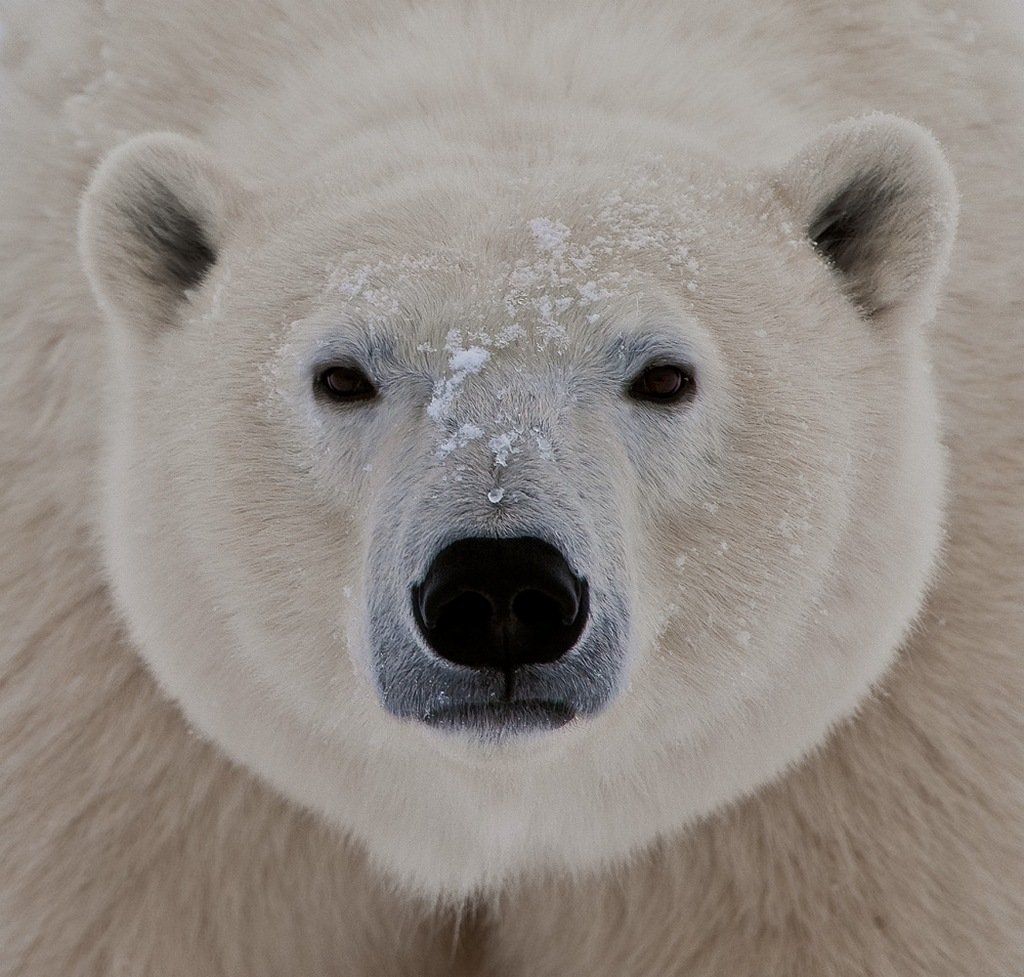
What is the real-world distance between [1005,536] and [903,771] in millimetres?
521

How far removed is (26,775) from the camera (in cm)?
337

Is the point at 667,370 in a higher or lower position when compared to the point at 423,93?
lower

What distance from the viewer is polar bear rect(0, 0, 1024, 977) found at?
8.21ft

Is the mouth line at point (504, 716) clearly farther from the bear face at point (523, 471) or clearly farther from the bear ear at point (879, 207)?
the bear ear at point (879, 207)

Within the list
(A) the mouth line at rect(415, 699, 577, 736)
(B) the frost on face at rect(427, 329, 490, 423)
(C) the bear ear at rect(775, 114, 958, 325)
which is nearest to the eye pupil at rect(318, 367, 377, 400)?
(B) the frost on face at rect(427, 329, 490, 423)

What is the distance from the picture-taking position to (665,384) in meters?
2.56

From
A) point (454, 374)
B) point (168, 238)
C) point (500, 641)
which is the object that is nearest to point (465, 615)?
point (500, 641)

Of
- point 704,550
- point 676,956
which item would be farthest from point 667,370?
point 676,956

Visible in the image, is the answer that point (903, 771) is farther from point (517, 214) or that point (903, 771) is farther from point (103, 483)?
point (103, 483)

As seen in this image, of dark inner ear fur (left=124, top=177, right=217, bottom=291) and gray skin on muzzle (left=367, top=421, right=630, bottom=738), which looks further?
dark inner ear fur (left=124, top=177, right=217, bottom=291)

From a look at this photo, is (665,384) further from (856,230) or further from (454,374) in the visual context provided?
(856,230)

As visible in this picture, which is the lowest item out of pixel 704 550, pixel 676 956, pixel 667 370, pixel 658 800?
pixel 676 956

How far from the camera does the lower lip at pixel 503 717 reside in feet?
8.02

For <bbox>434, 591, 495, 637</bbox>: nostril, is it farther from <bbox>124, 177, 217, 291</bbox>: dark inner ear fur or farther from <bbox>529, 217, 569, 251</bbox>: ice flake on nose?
<bbox>124, 177, 217, 291</bbox>: dark inner ear fur
